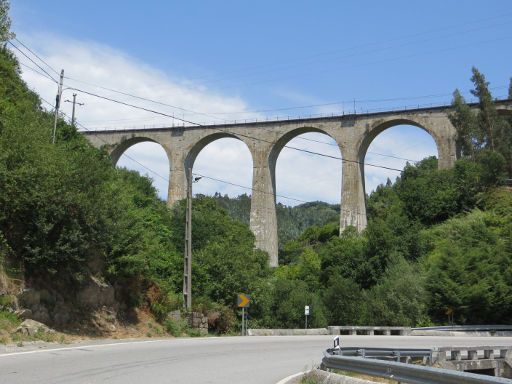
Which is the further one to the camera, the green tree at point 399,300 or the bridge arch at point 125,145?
the bridge arch at point 125,145

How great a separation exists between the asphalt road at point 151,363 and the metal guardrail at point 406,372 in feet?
3.86

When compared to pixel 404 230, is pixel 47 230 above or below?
below

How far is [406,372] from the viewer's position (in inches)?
259

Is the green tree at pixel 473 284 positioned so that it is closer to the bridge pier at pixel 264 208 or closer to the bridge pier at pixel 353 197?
the bridge pier at pixel 353 197

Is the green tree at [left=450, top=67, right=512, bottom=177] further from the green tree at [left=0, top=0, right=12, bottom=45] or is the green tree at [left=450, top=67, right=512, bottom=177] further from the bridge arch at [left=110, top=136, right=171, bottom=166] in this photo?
the green tree at [left=0, top=0, right=12, bottom=45]

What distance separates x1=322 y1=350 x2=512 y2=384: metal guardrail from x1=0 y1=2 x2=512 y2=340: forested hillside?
878 cm

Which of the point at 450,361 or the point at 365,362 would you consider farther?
the point at 450,361

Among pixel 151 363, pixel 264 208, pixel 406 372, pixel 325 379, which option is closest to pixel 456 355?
pixel 325 379

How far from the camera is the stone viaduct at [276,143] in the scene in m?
52.6

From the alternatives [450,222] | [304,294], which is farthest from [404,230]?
[304,294]

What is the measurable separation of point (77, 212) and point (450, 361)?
34.4 ft

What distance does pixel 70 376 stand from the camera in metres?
8.15

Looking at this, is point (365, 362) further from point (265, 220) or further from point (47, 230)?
point (265, 220)

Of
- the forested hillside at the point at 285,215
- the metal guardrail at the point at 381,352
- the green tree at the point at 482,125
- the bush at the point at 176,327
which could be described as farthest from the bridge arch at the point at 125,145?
the forested hillside at the point at 285,215
